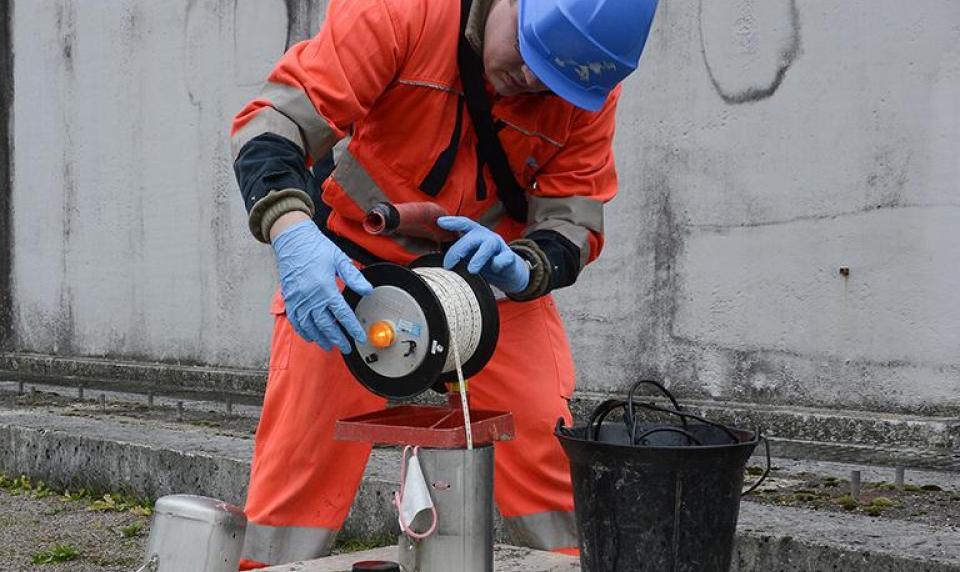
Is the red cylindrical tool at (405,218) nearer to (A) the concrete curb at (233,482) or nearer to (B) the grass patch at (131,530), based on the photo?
(A) the concrete curb at (233,482)

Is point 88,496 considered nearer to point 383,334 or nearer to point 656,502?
point 383,334

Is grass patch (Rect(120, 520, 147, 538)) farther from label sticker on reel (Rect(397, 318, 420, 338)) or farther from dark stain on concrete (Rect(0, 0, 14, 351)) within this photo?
dark stain on concrete (Rect(0, 0, 14, 351))

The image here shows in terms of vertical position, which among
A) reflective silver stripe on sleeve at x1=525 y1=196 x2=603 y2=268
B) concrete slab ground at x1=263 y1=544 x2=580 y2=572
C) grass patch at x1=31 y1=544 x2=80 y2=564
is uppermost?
reflective silver stripe on sleeve at x1=525 y1=196 x2=603 y2=268

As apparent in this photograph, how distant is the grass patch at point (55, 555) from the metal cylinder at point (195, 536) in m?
2.07

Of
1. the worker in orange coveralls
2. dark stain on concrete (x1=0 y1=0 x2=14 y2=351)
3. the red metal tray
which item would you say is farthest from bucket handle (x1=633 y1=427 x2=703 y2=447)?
dark stain on concrete (x1=0 y1=0 x2=14 y2=351)

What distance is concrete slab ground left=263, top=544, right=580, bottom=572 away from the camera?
2.79 m

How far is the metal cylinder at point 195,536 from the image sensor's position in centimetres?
260

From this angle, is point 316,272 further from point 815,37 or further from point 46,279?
point 46,279

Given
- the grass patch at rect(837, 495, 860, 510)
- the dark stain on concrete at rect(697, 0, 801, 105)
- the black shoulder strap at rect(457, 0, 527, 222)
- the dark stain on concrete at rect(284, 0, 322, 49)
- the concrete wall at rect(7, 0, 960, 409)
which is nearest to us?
the black shoulder strap at rect(457, 0, 527, 222)

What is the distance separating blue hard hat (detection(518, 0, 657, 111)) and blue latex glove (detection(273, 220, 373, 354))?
601 mm

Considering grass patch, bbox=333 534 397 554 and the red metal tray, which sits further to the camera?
grass patch, bbox=333 534 397 554

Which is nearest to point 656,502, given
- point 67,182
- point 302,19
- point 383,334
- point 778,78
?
point 383,334

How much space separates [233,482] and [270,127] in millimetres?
2414

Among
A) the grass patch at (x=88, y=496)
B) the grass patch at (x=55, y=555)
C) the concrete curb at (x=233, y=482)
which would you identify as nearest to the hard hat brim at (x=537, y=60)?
the concrete curb at (x=233, y=482)
